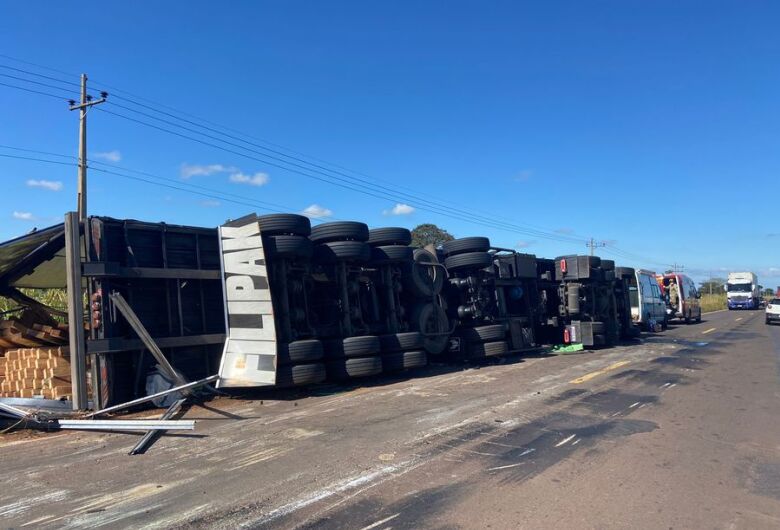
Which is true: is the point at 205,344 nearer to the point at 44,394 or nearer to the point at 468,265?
the point at 44,394

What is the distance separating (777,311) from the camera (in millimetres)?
27406

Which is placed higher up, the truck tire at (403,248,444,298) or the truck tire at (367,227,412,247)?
the truck tire at (367,227,412,247)

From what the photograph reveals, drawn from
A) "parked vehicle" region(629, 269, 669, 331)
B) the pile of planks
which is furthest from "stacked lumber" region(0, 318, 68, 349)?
"parked vehicle" region(629, 269, 669, 331)

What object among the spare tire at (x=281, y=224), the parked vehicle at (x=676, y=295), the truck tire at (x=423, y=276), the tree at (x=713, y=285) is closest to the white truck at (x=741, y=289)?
the parked vehicle at (x=676, y=295)

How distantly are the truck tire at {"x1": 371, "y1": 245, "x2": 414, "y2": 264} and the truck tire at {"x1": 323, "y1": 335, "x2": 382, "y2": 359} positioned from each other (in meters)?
1.99

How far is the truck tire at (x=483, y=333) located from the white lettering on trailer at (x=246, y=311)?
18.8 ft

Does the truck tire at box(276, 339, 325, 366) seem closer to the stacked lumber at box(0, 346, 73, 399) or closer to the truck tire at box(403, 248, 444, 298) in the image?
the stacked lumber at box(0, 346, 73, 399)

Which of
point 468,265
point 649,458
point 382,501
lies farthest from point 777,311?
point 382,501

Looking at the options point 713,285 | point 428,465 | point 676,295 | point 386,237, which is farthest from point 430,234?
point 713,285

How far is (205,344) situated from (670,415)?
7.15 metres

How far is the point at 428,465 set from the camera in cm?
516

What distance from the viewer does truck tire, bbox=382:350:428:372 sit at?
10.5 metres

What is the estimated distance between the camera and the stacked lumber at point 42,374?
8.17 m

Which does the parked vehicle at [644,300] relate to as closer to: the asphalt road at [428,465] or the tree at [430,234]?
the asphalt road at [428,465]
